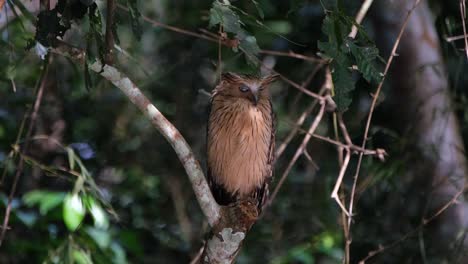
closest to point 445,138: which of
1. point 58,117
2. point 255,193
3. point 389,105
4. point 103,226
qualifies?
point 389,105

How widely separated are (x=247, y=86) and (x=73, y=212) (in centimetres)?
105

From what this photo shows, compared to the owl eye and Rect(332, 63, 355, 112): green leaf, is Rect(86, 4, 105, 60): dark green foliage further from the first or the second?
the owl eye

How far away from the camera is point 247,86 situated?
4078 millimetres

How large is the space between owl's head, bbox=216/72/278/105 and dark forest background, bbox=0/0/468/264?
79 millimetres

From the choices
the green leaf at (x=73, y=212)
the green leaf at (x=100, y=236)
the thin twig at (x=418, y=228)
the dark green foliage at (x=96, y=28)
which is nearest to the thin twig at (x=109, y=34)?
the dark green foliage at (x=96, y=28)

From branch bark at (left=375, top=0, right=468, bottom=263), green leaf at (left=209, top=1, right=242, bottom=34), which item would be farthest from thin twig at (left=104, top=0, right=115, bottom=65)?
branch bark at (left=375, top=0, right=468, bottom=263)

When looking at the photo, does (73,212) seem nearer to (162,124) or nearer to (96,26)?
(162,124)

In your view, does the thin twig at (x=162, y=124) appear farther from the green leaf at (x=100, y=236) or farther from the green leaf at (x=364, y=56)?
the green leaf at (x=100, y=236)

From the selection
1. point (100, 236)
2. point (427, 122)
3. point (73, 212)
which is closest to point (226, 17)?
point (73, 212)

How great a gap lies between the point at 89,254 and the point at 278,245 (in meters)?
1.66

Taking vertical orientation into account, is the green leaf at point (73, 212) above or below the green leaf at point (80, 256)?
above

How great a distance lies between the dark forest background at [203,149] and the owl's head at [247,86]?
0.26 feet

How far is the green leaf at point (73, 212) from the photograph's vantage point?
3893mm

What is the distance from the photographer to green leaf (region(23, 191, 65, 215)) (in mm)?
4102
